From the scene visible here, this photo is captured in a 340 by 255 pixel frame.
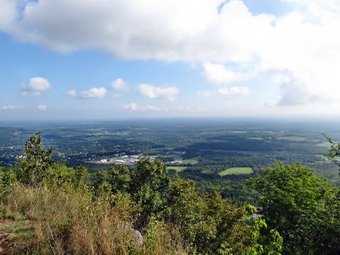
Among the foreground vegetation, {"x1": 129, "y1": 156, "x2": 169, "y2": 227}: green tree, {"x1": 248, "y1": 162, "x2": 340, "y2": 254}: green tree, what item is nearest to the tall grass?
the foreground vegetation

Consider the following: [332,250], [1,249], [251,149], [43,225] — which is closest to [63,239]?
[43,225]

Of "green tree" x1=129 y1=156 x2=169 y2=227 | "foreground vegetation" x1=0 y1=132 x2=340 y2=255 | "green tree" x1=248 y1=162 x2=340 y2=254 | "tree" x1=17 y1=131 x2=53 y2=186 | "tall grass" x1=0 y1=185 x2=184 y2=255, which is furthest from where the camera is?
"green tree" x1=129 y1=156 x2=169 y2=227

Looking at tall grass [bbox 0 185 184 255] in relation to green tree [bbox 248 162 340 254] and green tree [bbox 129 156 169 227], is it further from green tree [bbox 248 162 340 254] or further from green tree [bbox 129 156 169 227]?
green tree [bbox 129 156 169 227]

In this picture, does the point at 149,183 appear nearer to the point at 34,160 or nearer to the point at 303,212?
the point at 34,160

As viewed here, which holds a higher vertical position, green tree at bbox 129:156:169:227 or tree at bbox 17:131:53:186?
tree at bbox 17:131:53:186

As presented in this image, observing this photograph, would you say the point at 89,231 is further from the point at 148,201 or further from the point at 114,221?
the point at 148,201
